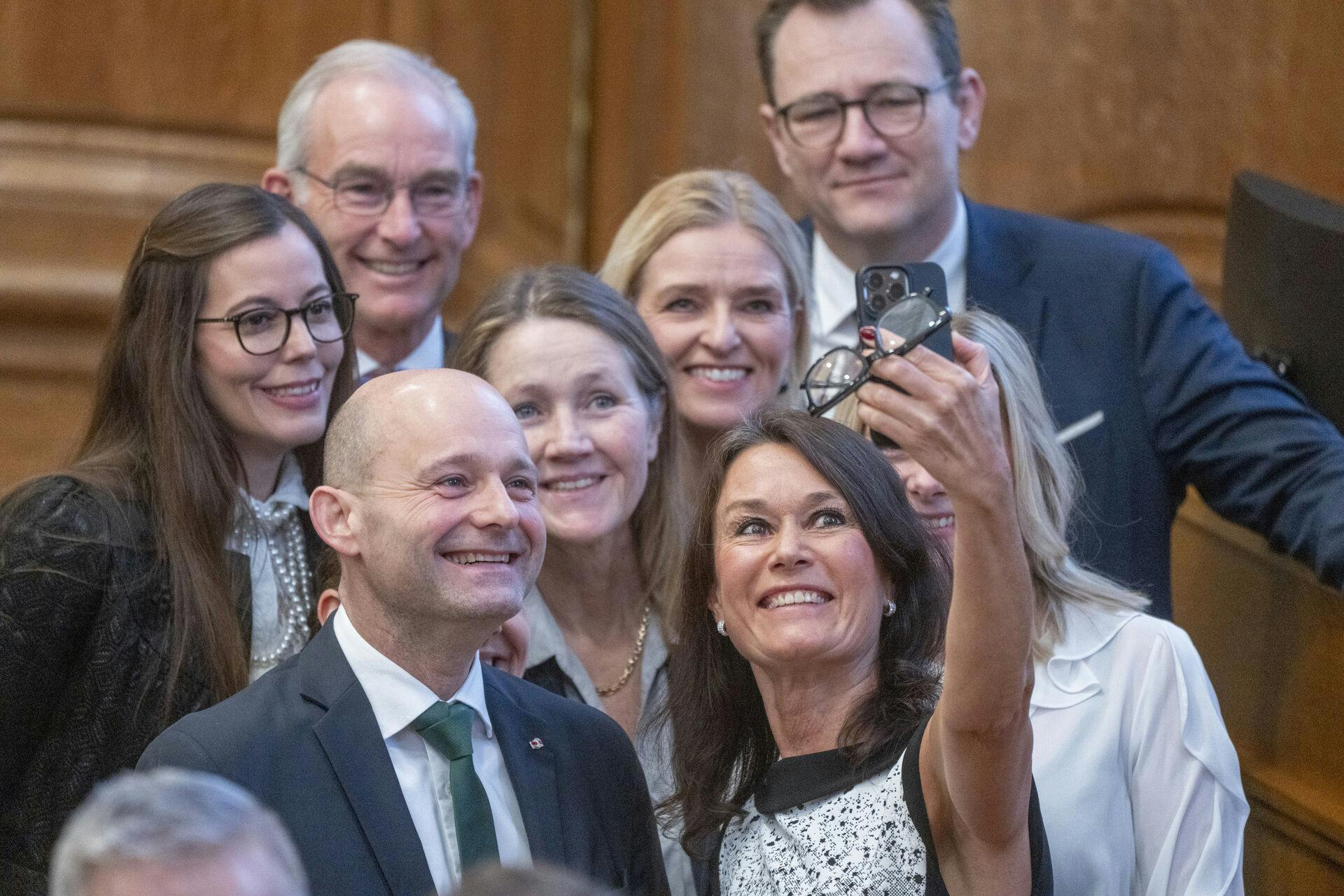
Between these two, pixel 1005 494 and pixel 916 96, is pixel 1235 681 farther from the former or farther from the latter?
pixel 1005 494

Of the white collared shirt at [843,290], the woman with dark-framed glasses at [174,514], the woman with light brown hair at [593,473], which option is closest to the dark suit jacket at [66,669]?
the woman with dark-framed glasses at [174,514]

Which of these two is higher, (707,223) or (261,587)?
(707,223)

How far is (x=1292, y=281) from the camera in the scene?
280 centimetres

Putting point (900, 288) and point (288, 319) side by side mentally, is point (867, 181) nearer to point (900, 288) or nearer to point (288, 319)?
point (288, 319)

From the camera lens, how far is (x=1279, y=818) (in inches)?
97.9

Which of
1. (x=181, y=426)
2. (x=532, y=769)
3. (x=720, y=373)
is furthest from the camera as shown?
(x=720, y=373)

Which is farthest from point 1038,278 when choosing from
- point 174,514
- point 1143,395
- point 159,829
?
point 159,829

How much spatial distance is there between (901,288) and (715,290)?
1177mm

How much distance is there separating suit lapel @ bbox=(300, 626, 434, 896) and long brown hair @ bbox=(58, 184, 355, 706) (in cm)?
30

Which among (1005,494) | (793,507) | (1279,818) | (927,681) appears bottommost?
(1279,818)

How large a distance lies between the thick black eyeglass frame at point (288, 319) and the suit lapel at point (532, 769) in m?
0.56

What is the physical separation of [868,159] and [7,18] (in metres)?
1.67

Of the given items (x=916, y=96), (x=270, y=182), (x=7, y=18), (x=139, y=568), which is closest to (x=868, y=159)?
(x=916, y=96)

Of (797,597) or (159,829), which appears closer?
(159,829)
